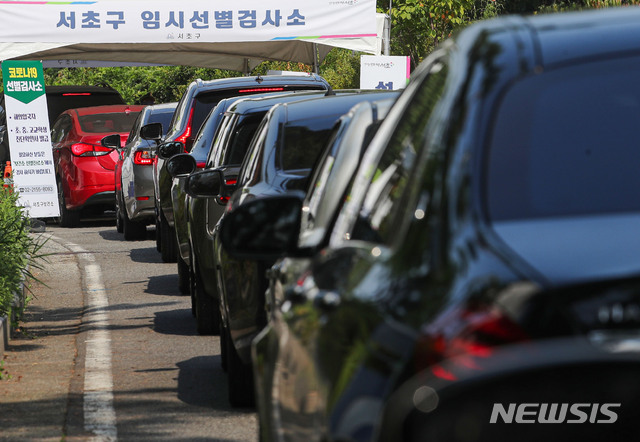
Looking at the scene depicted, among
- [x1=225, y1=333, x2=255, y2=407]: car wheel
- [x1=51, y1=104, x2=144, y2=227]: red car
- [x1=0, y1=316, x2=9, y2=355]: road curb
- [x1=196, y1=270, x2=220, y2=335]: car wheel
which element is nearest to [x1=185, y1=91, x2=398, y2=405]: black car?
[x1=225, y1=333, x2=255, y2=407]: car wheel

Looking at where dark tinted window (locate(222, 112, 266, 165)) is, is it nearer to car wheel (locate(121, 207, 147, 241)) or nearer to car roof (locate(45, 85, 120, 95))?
car wheel (locate(121, 207, 147, 241))

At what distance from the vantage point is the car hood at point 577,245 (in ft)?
6.36

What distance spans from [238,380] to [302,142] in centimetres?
130

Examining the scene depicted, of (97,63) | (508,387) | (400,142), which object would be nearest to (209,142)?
(400,142)

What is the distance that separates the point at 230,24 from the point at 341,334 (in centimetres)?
1559

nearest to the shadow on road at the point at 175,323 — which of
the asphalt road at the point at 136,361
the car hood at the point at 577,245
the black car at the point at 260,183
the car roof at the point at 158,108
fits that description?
the asphalt road at the point at 136,361

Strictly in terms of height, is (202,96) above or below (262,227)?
below

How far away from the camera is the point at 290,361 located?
2766mm

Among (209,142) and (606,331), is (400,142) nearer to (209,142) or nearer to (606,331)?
(606,331)

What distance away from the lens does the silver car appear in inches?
636

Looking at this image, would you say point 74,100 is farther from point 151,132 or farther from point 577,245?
point 577,245

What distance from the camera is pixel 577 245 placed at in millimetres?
2025

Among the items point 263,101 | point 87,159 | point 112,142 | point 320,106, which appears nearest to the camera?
point 320,106

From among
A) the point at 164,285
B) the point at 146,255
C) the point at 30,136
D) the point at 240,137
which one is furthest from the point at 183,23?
the point at 240,137
